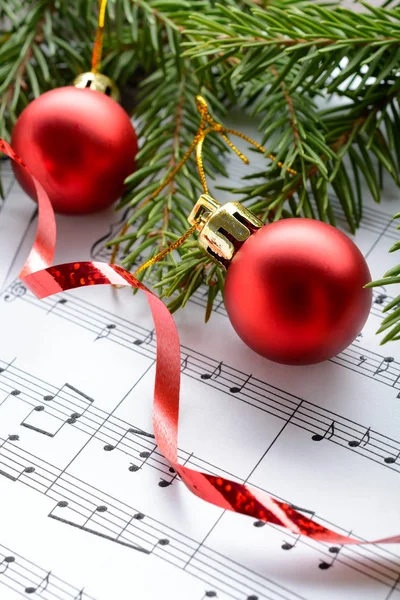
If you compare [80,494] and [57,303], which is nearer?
[80,494]

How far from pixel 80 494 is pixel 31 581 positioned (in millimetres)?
74

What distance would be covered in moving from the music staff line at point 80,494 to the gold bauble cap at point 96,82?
390 millimetres

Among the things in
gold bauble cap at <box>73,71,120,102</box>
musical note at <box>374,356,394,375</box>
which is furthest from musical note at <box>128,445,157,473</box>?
gold bauble cap at <box>73,71,120,102</box>

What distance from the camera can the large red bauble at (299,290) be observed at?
22.1 inches

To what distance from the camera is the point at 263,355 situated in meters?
0.61

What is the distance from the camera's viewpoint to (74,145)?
70 centimetres

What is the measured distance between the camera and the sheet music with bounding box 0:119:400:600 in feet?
1.71

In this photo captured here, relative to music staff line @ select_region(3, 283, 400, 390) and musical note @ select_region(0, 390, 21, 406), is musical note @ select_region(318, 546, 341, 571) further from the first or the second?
musical note @ select_region(0, 390, 21, 406)

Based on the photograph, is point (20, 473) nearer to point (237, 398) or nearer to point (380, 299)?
point (237, 398)

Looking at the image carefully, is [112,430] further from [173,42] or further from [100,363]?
[173,42]

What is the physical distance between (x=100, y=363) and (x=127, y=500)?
0.14 metres

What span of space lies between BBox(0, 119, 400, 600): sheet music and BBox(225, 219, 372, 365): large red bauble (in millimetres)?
60

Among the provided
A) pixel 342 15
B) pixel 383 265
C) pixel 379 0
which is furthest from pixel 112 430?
pixel 379 0

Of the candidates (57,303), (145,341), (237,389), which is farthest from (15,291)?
(237,389)
